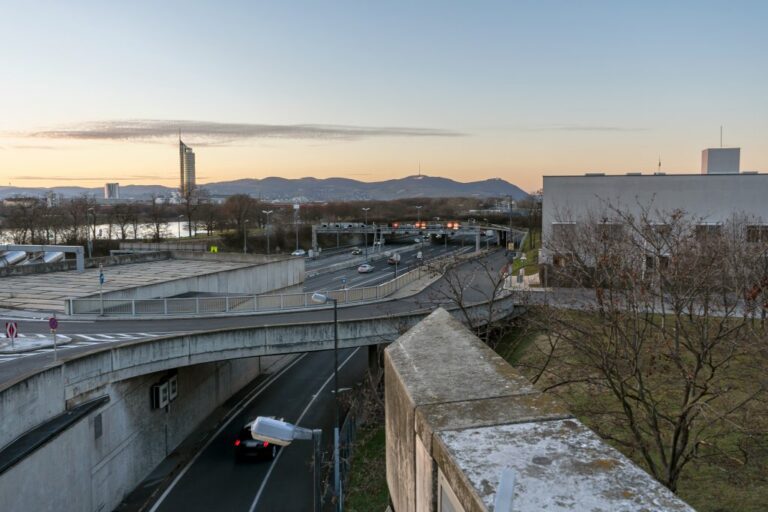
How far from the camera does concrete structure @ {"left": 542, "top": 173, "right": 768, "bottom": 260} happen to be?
4503 cm

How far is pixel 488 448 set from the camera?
3.16 meters

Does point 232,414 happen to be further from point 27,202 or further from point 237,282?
point 27,202

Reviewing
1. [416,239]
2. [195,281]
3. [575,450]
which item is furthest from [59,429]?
[416,239]

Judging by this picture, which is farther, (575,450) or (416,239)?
(416,239)

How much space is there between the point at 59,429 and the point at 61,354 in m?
5.30

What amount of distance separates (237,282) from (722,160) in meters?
49.2

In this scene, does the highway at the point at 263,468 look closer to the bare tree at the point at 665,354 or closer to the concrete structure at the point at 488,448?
the bare tree at the point at 665,354

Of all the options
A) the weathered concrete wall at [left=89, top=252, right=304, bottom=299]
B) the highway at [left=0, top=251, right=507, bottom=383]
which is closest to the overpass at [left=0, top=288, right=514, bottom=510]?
the highway at [left=0, top=251, right=507, bottom=383]

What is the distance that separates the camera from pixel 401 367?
15.6ft

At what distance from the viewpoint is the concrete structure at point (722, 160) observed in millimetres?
57062

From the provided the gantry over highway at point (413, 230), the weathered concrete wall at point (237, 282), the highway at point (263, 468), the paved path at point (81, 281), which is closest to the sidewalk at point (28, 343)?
the weathered concrete wall at point (237, 282)

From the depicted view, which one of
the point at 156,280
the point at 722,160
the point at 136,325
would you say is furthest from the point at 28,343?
the point at 722,160

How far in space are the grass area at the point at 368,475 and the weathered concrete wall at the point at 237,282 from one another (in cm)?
1513

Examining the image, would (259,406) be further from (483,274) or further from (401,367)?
(483,274)
